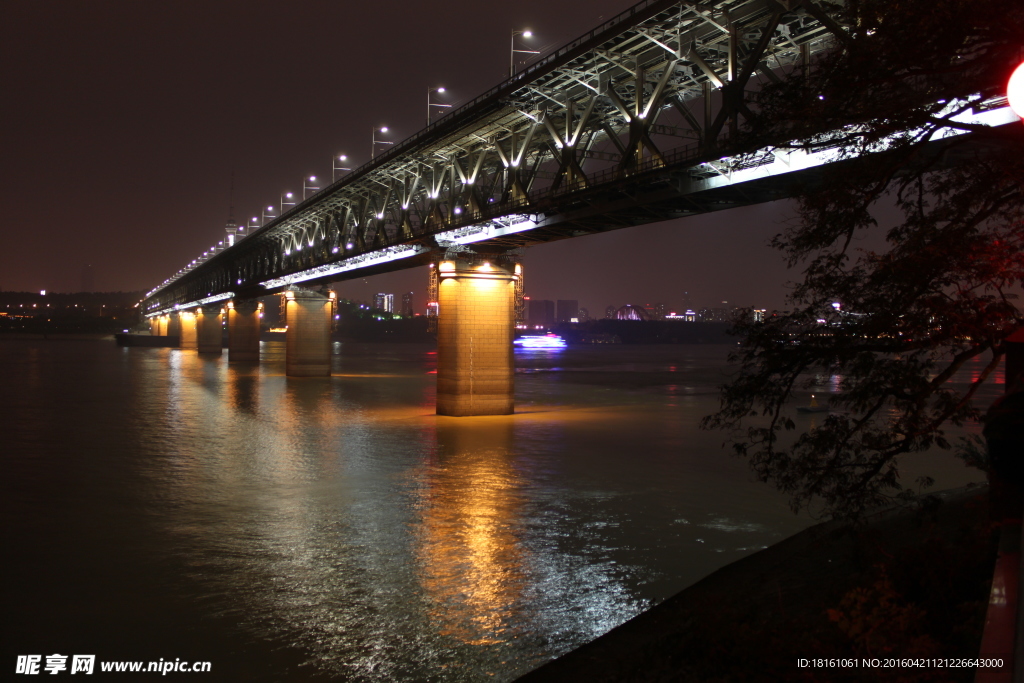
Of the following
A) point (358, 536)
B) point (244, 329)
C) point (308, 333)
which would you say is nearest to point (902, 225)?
point (358, 536)

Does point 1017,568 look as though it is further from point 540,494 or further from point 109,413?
point 109,413

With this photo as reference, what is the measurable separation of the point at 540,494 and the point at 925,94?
15.6 metres

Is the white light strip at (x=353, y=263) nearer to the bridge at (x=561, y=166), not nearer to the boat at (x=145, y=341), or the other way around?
the bridge at (x=561, y=166)

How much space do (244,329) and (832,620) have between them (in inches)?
4056

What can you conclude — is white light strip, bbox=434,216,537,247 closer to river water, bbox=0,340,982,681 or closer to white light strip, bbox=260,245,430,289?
white light strip, bbox=260,245,430,289

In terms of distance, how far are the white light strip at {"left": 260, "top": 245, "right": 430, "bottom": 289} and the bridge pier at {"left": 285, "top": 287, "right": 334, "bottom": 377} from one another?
2207 millimetres

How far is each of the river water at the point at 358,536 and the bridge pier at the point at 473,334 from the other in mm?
1973

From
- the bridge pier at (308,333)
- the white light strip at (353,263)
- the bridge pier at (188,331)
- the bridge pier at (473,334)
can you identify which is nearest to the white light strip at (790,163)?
the bridge pier at (473,334)

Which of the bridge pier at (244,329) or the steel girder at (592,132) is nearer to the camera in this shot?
the steel girder at (592,132)

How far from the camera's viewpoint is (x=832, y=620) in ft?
25.8

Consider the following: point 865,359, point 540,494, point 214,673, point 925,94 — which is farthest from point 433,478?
point 925,94

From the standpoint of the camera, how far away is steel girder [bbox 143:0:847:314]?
72.8 ft

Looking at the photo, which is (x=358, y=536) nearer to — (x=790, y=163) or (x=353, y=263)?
(x=790, y=163)

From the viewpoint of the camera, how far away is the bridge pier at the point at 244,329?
100 metres
